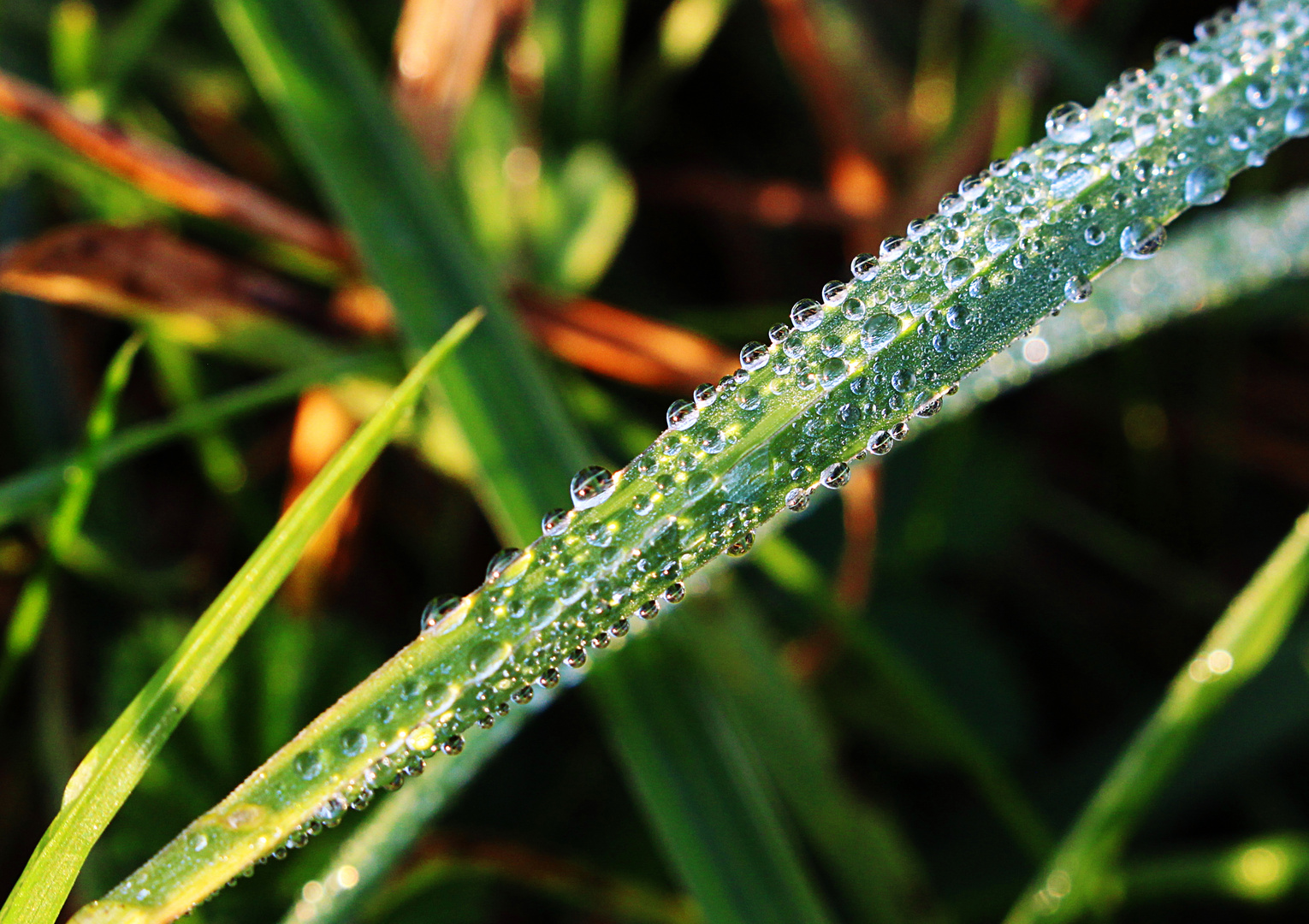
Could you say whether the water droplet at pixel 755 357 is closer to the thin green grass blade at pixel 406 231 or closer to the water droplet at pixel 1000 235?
the water droplet at pixel 1000 235

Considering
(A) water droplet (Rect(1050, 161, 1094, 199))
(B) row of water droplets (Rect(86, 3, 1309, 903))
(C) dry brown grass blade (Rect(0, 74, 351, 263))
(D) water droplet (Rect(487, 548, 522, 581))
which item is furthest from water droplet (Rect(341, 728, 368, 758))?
(C) dry brown grass blade (Rect(0, 74, 351, 263))

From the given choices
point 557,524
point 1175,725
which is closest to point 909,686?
point 1175,725

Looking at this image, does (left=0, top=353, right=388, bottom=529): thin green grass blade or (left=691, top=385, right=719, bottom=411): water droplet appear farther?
(left=0, top=353, right=388, bottom=529): thin green grass blade

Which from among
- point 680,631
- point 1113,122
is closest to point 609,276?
point 680,631

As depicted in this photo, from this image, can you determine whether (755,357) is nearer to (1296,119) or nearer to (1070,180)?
(1070,180)

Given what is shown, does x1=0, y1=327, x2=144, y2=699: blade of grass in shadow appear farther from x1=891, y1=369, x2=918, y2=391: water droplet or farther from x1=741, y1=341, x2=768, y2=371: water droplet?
x1=891, y1=369, x2=918, y2=391: water droplet

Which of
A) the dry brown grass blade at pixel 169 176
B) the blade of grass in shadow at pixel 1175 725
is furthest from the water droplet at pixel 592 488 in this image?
the dry brown grass blade at pixel 169 176
